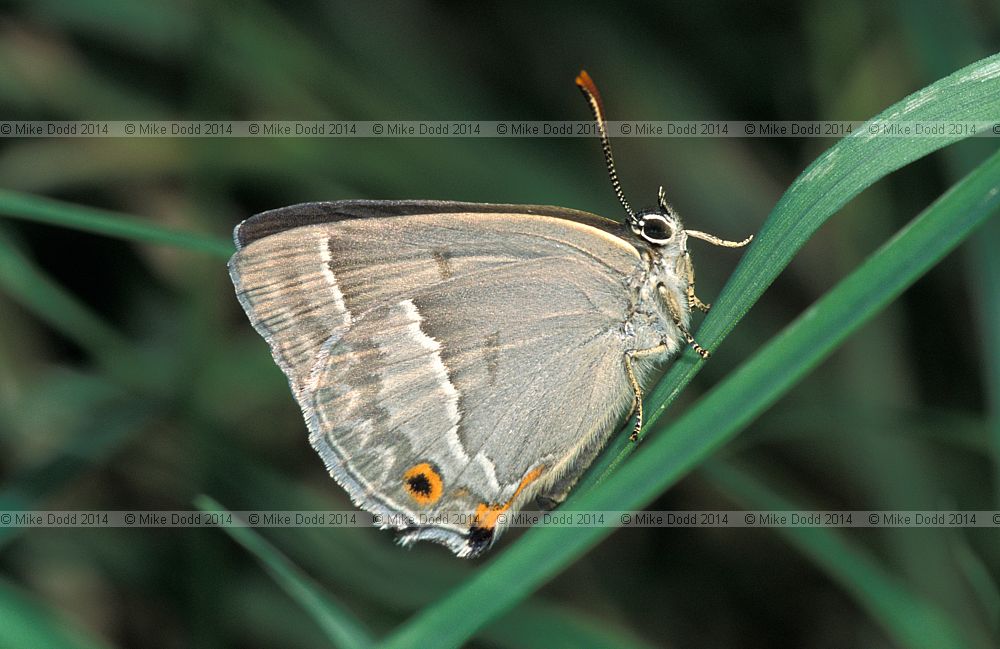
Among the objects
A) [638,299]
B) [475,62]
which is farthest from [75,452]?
[475,62]

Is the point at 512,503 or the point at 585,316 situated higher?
the point at 585,316

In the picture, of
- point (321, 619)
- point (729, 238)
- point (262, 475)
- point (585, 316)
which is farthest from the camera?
point (729, 238)

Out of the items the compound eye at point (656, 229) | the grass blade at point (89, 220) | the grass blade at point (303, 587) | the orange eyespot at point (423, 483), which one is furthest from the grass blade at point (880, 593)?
the grass blade at point (89, 220)

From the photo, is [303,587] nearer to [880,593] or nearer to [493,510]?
[493,510]

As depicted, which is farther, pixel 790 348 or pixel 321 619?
pixel 321 619

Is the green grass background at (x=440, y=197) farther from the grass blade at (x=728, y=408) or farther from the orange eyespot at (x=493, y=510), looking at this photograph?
the grass blade at (x=728, y=408)

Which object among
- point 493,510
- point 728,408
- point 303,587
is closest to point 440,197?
point 493,510

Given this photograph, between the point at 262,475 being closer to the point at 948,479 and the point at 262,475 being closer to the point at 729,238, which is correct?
the point at 729,238
